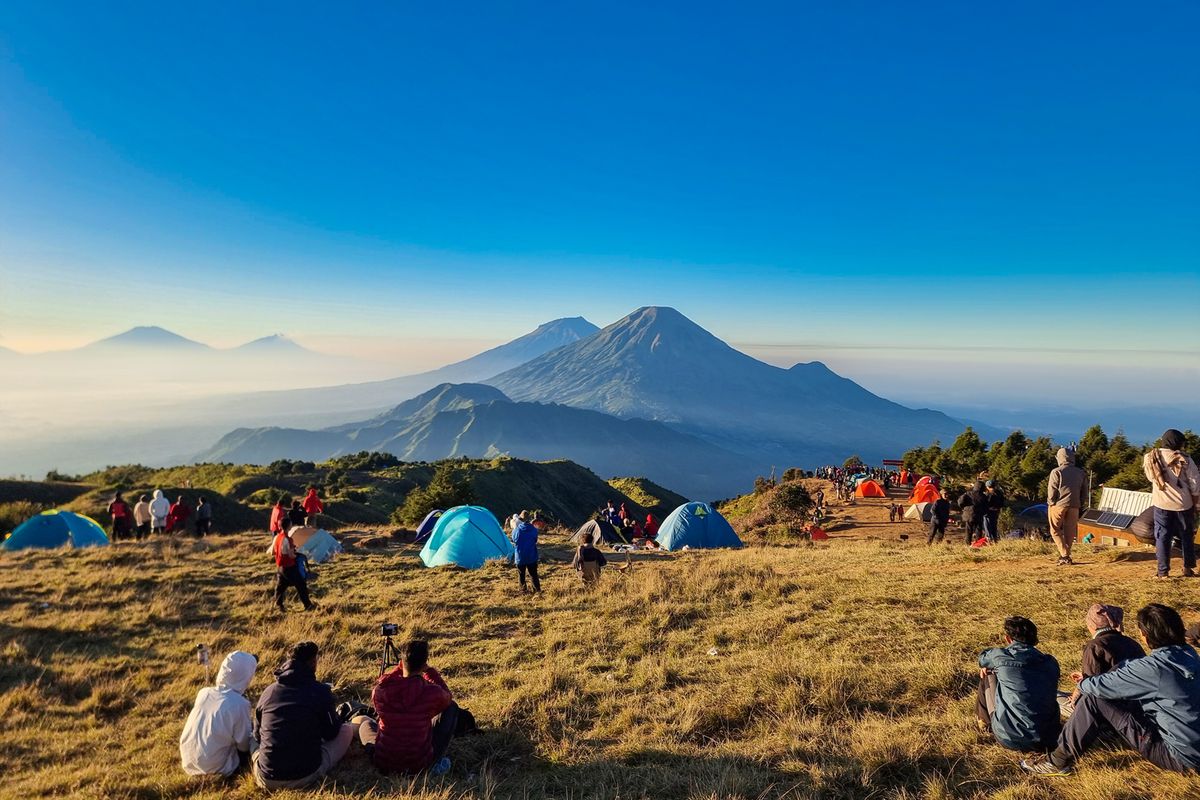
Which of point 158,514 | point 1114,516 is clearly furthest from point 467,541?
point 1114,516

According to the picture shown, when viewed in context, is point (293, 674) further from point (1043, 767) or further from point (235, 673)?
point (1043, 767)

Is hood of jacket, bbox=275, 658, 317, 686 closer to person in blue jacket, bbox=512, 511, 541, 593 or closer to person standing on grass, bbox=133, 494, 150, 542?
person in blue jacket, bbox=512, 511, 541, 593

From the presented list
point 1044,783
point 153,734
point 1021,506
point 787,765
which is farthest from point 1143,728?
point 1021,506

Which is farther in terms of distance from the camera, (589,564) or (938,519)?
(938,519)

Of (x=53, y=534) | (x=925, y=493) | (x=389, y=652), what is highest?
(x=389, y=652)

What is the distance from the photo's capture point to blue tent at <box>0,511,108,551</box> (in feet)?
47.3

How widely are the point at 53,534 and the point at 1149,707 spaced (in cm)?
2116

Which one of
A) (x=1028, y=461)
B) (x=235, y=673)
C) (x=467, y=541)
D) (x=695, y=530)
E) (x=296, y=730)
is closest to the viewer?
(x=296, y=730)

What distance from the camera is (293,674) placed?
4.34m

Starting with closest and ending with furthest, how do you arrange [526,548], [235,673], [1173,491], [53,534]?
[235,673] → [1173,491] → [526,548] → [53,534]

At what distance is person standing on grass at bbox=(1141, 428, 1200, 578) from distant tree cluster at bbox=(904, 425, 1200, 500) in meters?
19.1

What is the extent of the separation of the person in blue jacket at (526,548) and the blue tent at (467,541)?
300 cm

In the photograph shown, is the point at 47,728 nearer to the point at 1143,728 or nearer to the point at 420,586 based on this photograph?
the point at 420,586

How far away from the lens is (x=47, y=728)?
564cm
